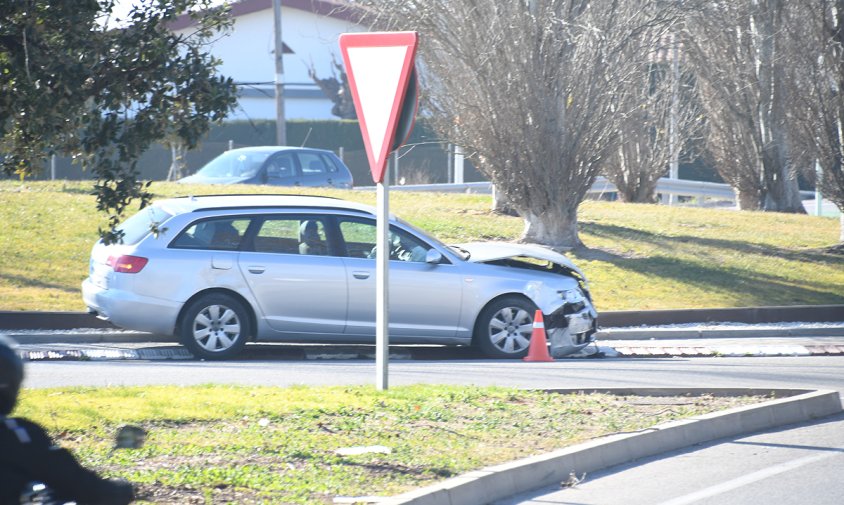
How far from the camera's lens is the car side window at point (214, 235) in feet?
37.9

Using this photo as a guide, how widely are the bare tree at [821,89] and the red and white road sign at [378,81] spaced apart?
44.1ft

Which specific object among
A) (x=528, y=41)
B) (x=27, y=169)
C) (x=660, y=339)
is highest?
(x=528, y=41)

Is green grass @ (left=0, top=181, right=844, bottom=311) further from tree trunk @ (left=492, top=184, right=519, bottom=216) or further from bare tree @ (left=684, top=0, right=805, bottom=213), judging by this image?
bare tree @ (left=684, top=0, right=805, bottom=213)

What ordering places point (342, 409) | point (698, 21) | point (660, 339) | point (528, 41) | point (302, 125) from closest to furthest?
1. point (342, 409)
2. point (660, 339)
3. point (528, 41)
4. point (698, 21)
5. point (302, 125)

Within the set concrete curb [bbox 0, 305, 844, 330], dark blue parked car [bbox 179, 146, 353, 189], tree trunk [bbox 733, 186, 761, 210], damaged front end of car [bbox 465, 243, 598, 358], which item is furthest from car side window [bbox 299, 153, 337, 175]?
damaged front end of car [bbox 465, 243, 598, 358]

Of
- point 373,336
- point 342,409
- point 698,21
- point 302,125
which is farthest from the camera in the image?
point 302,125

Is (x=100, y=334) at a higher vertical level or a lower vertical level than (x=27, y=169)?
lower

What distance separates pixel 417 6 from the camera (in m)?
17.5

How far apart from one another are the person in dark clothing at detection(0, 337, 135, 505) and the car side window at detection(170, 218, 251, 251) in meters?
8.04

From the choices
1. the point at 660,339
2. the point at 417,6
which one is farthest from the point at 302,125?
the point at 660,339

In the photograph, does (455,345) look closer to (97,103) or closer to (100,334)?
(100,334)

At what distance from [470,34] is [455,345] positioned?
21.7 feet

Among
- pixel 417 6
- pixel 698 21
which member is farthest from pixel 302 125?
pixel 417 6

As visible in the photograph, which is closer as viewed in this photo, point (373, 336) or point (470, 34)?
point (373, 336)
